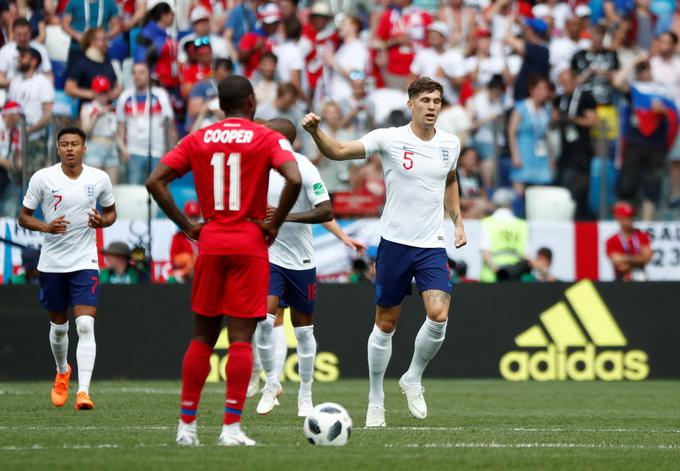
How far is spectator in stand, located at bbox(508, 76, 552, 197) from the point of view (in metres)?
19.7

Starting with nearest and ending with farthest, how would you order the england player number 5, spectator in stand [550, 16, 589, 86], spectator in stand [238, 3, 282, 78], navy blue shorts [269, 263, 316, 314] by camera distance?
the england player number 5 → navy blue shorts [269, 263, 316, 314] → spectator in stand [238, 3, 282, 78] → spectator in stand [550, 16, 589, 86]

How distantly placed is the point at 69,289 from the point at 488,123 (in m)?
8.69

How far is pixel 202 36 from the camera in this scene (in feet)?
69.6

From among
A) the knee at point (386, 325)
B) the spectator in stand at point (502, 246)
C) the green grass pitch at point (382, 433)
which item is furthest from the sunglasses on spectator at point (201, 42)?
the knee at point (386, 325)

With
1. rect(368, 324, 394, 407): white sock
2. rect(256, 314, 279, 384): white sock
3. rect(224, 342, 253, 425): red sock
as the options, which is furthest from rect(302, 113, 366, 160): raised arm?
rect(256, 314, 279, 384): white sock

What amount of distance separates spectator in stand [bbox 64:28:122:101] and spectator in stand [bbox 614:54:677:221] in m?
7.26

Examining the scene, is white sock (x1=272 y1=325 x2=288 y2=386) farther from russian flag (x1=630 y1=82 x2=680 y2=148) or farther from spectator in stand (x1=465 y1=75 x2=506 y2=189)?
russian flag (x1=630 y1=82 x2=680 y2=148)

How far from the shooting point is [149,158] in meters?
17.8

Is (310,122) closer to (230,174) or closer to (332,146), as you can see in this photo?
(332,146)

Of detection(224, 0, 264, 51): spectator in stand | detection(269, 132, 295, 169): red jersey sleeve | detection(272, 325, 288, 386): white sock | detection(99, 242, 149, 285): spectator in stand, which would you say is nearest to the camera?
detection(269, 132, 295, 169): red jersey sleeve

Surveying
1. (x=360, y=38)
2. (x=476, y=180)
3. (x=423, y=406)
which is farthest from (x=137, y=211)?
(x=423, y=406)

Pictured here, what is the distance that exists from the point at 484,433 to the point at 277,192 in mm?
3516

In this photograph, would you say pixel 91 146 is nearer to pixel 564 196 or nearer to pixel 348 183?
pixel 348 183

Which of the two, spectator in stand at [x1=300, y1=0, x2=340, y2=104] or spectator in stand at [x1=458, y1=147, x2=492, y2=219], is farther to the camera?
spectator in stand at [x1=300, y1=0, x2=340, y2=104]
